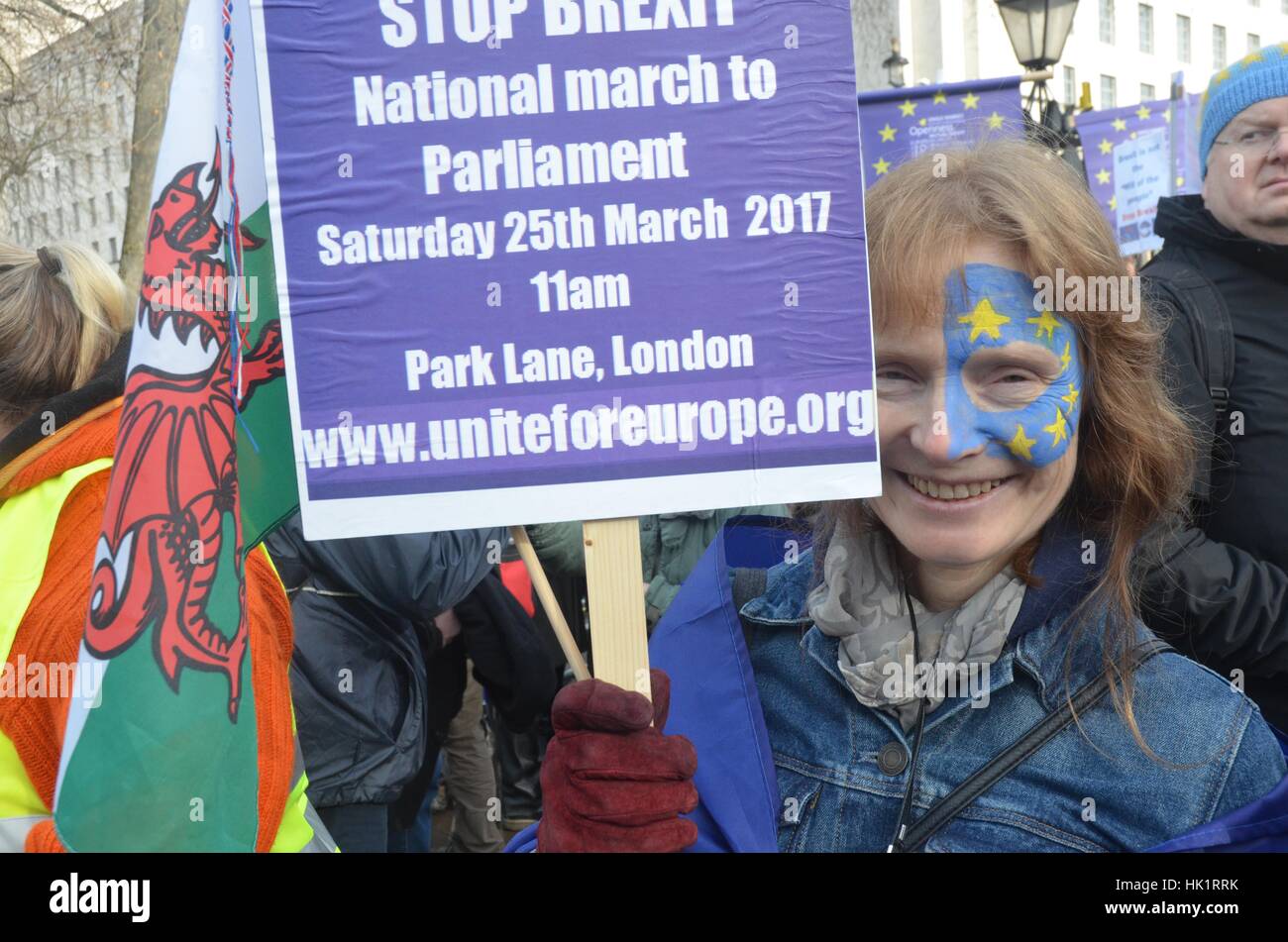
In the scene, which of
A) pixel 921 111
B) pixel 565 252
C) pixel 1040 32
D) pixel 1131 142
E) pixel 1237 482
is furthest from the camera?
pixel 1131 142

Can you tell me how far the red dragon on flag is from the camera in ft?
6.09

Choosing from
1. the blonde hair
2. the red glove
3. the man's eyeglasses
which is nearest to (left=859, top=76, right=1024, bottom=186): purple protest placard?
the man's eyeglasses

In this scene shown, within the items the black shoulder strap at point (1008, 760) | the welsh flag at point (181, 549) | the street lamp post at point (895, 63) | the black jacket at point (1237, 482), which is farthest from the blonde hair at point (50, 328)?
the street lamp post at point (895, 63)

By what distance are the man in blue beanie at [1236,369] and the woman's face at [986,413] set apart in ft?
2.22

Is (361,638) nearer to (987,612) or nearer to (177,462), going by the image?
(177,462)

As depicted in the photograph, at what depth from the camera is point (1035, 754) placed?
72.7 inches

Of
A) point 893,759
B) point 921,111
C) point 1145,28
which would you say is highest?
point 1145,28

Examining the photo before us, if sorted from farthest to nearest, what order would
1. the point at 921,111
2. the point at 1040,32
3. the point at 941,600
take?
the point at 1040,32
the point at 921,111
the point at 941,600

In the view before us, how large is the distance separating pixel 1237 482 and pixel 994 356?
A: 1.17m

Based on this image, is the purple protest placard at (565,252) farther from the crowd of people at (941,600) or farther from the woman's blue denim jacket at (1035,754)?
the woman's blue denim jacket at (1035,754)

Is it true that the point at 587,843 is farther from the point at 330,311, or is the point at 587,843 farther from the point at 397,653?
the point at 397,653

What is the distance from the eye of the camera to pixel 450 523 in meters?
1.91

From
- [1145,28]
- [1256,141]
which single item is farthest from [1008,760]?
[1145,28]

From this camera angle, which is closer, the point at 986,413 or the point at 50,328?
the point at 986,413
